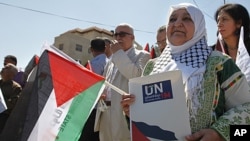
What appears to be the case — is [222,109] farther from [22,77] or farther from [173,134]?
[22,77]

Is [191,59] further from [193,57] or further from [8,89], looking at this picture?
[8,89]

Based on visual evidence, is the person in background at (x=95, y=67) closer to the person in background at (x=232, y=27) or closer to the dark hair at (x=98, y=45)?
the dark hair at (x=98, y=45)

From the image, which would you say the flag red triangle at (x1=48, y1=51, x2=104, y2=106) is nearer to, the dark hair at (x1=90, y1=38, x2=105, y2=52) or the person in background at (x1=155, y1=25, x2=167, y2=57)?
the person in background at (x1=155, y1=25, x2=167, y2=57)

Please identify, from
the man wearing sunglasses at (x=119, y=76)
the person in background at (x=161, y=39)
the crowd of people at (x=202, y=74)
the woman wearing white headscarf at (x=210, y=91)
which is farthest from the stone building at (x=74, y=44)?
the woman wearing white headscarf at (x=210, y=91)

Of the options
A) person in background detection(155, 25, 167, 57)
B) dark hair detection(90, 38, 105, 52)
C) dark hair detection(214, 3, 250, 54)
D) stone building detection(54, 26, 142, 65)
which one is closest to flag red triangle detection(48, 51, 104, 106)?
dark hair detection(214, 3, 250, 54)

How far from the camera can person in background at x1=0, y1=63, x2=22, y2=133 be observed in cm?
466

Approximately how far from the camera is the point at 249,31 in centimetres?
277

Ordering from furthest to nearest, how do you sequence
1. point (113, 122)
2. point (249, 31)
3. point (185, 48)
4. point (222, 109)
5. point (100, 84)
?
point (113, 122) → point (249, 31) → point (100, 84) → point (185, 48) → point (222, 109)

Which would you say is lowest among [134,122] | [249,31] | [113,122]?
[113,122]

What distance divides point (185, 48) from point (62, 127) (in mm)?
887

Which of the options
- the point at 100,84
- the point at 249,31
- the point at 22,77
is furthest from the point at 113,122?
the point at 22,77

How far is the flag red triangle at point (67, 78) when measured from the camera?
2242 millimetres

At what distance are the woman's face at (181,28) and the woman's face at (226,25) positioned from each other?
0.94 metres

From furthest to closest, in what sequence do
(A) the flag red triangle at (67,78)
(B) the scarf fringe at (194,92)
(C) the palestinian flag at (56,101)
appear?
(A) the flag red triangle at (67,78) < (C) the palestinian flag at (56,101) < (B) the scarf fringe at (194,92)
